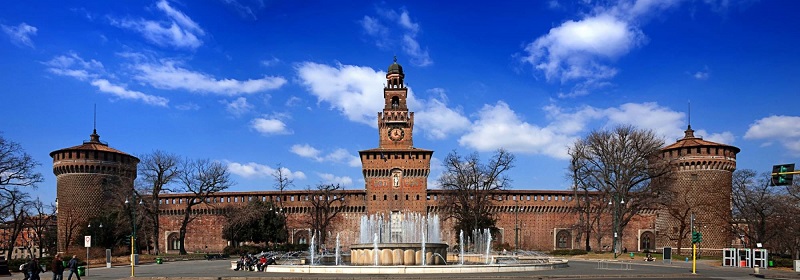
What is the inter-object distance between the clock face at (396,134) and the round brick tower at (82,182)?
80.5 ft

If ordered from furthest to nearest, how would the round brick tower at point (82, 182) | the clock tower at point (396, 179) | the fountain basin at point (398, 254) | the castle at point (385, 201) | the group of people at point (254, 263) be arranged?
the clock tower at point (396, 179)
the castle at point (385, 201)
the round brick tower at point (82, 182)
the fountain basin at point (398, 254)
the group of people at point (254, 263)

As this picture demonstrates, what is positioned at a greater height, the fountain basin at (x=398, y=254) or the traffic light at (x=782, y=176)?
the traffic light at (x=782, y=176)

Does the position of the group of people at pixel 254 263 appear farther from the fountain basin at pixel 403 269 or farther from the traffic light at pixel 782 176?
the traffic light at pixel 782 176

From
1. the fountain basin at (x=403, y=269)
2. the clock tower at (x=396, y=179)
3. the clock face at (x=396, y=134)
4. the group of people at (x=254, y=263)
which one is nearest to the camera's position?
the fountain basin at (x=403, y=269)

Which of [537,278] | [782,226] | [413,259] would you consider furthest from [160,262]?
[782,226]

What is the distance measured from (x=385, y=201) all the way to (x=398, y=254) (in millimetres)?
38166

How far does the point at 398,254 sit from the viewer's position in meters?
28.8

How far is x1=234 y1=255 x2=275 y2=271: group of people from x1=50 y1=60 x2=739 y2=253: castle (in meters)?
35.1

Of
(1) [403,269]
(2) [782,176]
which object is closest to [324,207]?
(1) [403,269]

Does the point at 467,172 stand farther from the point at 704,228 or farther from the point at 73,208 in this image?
the point at 73,208

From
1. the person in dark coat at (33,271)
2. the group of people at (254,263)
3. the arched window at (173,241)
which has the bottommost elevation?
the arched window at (173,241)

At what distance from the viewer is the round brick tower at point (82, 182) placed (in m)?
62.1

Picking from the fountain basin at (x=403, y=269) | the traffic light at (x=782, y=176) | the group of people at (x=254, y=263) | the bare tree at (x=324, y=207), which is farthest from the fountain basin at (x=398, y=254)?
the bare tree at (x=324, y=207)

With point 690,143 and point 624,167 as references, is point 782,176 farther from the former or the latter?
point 690,143
